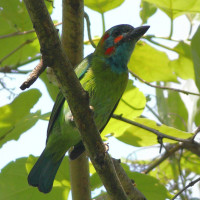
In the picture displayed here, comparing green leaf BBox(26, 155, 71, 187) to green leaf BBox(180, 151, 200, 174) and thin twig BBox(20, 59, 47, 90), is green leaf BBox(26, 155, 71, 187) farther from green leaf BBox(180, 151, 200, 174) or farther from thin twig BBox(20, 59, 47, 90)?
thin twig BBox(20, 59, 47, 90)

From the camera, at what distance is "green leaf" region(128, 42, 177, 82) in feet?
8.94

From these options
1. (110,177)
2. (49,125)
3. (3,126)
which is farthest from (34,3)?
(49,125)

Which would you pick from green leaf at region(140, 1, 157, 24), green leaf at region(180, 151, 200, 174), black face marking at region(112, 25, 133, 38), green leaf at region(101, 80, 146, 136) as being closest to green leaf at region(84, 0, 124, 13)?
green leaf at region(140, 1, 157, 24)

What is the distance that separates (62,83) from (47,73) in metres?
0.75

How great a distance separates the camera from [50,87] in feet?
8.25

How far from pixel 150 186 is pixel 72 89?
1042 millimetres

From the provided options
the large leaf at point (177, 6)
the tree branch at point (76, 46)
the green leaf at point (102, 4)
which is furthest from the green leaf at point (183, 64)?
the tree branch at point (76, 46)

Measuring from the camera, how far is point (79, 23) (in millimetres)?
2303

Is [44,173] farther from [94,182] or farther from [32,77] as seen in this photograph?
[32,77]

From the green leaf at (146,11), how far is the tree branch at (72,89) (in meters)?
1.18

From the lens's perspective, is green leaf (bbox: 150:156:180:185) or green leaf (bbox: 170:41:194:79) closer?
green leaf (bbox: 170:41:194:79)

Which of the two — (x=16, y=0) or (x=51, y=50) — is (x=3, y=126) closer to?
(x=16, y=0)

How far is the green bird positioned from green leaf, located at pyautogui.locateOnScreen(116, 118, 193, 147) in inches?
6.6

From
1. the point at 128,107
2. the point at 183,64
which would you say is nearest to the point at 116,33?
the point at 183,64
